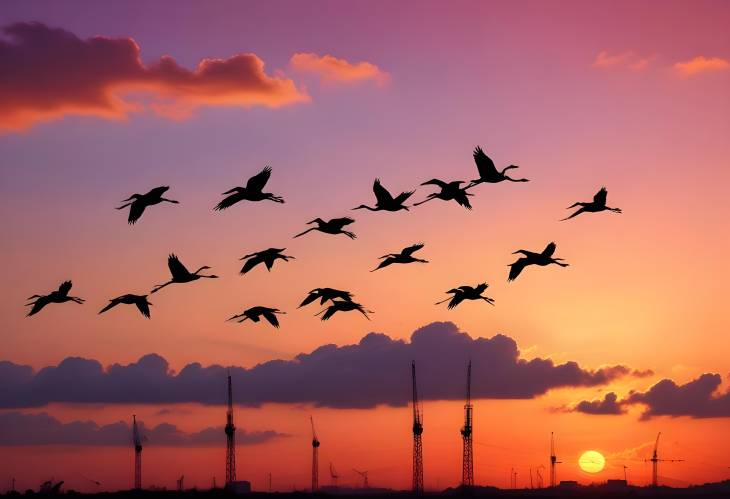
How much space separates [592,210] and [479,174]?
7.16m

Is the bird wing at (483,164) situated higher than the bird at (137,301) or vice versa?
the bird wing at (483,164)

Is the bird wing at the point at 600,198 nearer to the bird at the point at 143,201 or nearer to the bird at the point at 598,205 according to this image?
the bird at the point at 598,205

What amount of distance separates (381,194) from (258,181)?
781cm

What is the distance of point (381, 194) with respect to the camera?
7050cm

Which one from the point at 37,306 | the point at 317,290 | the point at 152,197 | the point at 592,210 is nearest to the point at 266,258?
the point at 317,290

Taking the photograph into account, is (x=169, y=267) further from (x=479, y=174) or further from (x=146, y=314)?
(x=479, y=174)

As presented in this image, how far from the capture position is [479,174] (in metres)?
67.0

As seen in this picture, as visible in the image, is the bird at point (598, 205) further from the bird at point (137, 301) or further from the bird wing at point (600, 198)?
the bird at point (137, 301)

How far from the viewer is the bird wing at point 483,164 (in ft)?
218

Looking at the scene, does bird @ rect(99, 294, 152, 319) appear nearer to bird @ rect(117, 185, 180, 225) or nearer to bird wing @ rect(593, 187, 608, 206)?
bird @ rect(117, 185, 180, 225)

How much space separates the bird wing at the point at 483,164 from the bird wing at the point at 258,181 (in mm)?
11370

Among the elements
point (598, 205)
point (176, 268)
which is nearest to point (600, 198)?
point (598, 205)

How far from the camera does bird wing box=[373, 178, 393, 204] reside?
70.2 meters

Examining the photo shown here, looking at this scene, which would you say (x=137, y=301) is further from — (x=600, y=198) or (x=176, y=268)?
(x=600, y=198)
